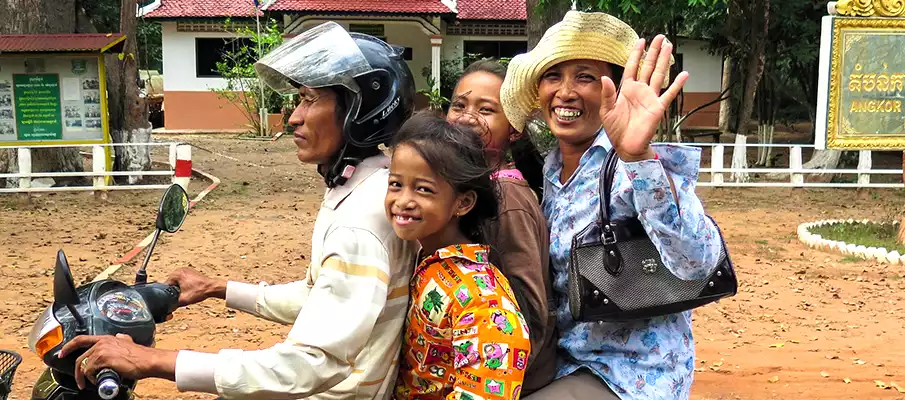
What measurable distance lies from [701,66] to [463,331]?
27.4 meters

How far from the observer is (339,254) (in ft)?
6.68

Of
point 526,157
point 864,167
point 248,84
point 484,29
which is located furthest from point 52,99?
point 484,29

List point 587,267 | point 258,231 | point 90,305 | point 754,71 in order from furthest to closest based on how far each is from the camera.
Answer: point 754,71
point 258,231
point 587,267
point 90,305

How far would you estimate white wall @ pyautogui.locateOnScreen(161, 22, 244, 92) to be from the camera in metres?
26.4

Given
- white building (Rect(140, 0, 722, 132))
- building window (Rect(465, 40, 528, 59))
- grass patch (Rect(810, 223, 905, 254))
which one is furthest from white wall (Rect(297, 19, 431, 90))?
grass patch (Rect(810, 223, 905, 254))

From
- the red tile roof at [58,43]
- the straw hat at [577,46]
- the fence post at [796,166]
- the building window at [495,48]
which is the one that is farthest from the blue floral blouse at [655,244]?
the building window at [495,48]

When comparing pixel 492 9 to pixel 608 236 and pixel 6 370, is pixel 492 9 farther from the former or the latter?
pixel 6 370

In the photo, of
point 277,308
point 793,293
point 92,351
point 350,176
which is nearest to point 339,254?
point 350,176

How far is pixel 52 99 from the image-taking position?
505 inches

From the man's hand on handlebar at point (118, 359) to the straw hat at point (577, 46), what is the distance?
1244 mm

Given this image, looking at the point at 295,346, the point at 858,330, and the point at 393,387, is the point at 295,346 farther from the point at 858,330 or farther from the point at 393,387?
the point at 858,330

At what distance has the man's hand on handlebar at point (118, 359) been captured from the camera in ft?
6.36

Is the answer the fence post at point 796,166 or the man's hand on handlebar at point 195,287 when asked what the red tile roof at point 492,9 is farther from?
the man's hand on handlebar at point 195,287

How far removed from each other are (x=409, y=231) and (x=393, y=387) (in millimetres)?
435
